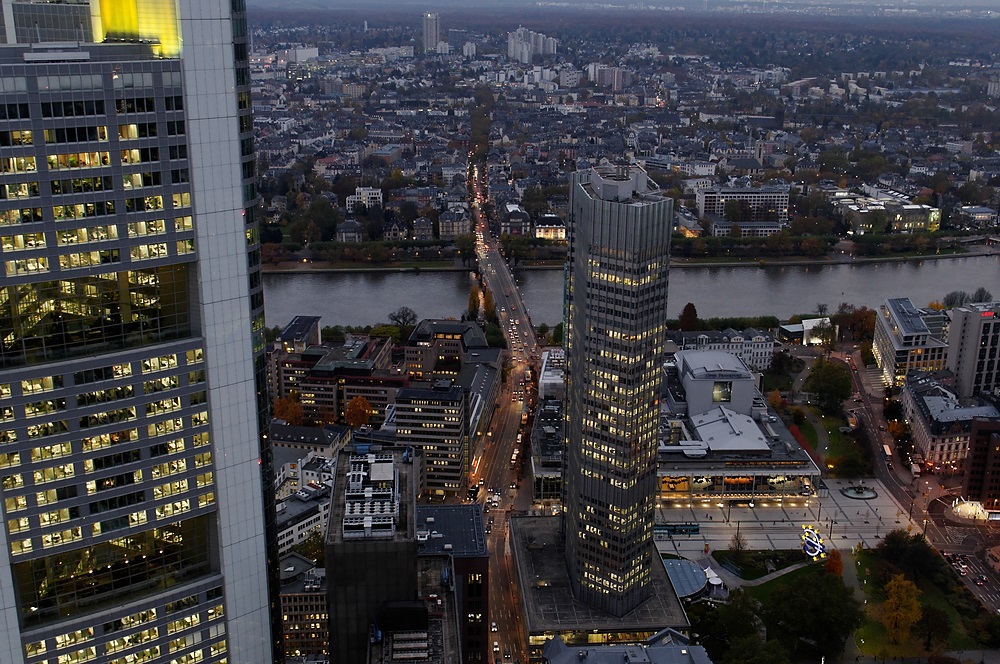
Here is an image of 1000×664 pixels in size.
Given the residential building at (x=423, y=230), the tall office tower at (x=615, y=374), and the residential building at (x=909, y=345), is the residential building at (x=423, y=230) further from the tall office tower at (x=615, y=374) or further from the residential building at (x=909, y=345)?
the tall office tower at (x=615, y=374)

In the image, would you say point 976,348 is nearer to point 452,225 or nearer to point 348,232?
point 452,225

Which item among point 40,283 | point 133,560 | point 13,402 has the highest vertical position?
point 40,283

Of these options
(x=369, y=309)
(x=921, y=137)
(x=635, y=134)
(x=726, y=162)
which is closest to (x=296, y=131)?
(x=635, y=134)

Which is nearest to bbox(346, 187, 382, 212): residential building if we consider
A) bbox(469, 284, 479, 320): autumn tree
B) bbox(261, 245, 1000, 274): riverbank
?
bbox(261, 245, 1000, 274): riverbank

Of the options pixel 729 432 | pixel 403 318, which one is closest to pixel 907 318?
pixel 729 432

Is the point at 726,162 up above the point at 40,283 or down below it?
below

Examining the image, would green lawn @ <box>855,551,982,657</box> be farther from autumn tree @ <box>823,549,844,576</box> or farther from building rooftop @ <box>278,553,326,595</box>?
building rooftop @ <box>278,553,326,595</box>

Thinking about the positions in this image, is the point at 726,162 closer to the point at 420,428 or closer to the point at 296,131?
the point at 296,131
